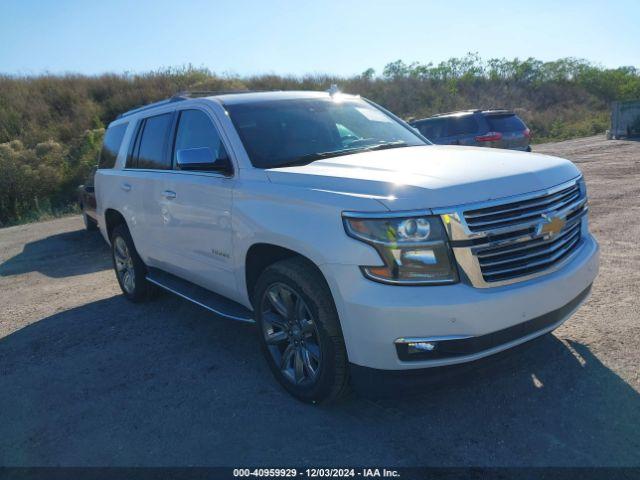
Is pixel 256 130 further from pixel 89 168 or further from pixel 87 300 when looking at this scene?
pixel 89 168

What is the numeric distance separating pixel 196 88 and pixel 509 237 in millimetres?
27483

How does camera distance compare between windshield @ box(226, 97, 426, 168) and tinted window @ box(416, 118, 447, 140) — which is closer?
windshield @ box(226, 97, 426, 168)

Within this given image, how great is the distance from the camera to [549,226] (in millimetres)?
3127

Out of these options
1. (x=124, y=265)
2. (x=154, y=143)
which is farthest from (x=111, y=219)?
(x=154, y=143)

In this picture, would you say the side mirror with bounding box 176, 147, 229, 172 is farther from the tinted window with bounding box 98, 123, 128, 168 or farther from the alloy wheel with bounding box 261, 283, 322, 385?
the tinted window with bounding box 98, 123, 128, 168

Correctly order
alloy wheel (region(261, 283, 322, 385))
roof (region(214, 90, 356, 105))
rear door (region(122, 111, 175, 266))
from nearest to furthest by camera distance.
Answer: alloy wheel (region(261, 283, 322, 385)), roof (region(214, 90, 356, 105)), rear door (region(122, 111, 175, 266))

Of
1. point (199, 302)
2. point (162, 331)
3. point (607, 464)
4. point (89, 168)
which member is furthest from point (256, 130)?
point (89, 168)

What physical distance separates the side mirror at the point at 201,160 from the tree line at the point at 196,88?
13499 millimetres

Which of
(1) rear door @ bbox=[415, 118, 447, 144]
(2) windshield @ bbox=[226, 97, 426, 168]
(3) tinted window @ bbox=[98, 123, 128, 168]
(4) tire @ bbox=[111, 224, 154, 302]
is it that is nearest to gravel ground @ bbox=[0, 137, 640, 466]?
(4) tire @ bbox=[111, 224, 154, 302]

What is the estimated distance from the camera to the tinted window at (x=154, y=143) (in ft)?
16.9

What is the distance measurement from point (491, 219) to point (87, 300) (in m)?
5.22

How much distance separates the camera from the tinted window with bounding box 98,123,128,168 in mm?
6402

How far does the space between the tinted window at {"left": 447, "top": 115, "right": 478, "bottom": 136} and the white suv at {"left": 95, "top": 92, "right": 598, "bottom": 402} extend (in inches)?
320

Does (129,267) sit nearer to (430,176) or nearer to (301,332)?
(301,332)
